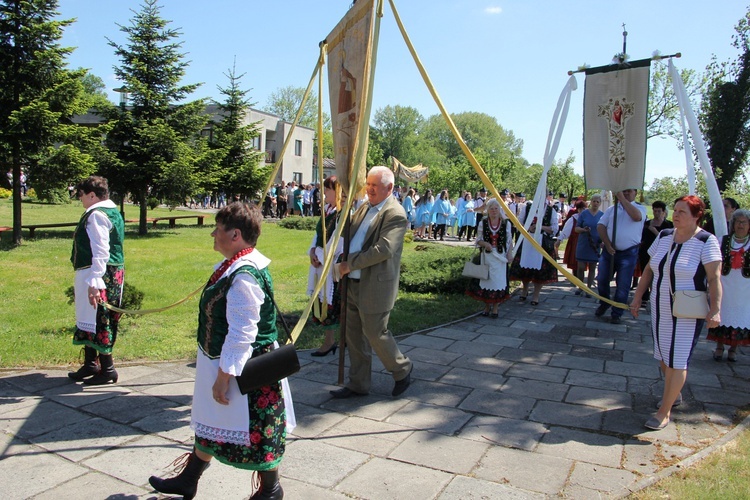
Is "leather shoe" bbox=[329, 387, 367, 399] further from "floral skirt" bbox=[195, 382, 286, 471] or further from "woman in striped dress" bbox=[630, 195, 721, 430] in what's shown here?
"woman in striped dress" bbox=[630, 195, 721, 430]

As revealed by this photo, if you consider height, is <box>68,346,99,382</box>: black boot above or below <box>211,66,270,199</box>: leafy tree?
below

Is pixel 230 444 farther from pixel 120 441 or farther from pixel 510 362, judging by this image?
pixel 510 362

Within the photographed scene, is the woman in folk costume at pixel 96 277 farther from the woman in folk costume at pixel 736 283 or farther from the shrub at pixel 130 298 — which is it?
the woman in folk costume at pixel 736 283

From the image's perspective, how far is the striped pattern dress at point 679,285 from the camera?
14.1 feet

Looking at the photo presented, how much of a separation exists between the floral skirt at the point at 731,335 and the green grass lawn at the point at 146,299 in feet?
11.1

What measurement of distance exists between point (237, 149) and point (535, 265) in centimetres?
1626

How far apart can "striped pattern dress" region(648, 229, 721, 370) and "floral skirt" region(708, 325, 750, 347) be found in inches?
87.2

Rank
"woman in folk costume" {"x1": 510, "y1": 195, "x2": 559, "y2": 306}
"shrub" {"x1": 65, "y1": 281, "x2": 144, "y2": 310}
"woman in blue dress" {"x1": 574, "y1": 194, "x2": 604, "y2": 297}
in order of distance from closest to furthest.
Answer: "shrub" {"x1": 65, "y1": 281, "x2": 144, "y2": 310}
"woman in folk costume" {"x1": 510, "y1": 195, "x2": 559, "y2": 306}
"woman in blue dress" {"x1": 574, "y1": 194, "x2": 604, "y2": 297}

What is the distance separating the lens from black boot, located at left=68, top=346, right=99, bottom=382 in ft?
16.8

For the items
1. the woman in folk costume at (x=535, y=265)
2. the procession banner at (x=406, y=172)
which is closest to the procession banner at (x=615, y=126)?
the woman in folk costume at (x=535, y=265)

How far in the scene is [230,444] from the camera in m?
2.98

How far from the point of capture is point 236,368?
281 centimetres

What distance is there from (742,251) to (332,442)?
16.8ft

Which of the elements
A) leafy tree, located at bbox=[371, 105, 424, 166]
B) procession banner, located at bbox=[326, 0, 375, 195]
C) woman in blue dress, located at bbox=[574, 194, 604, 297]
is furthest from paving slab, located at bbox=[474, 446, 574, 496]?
leafy tree, located at bbox=[371, 105, 424, 166]
